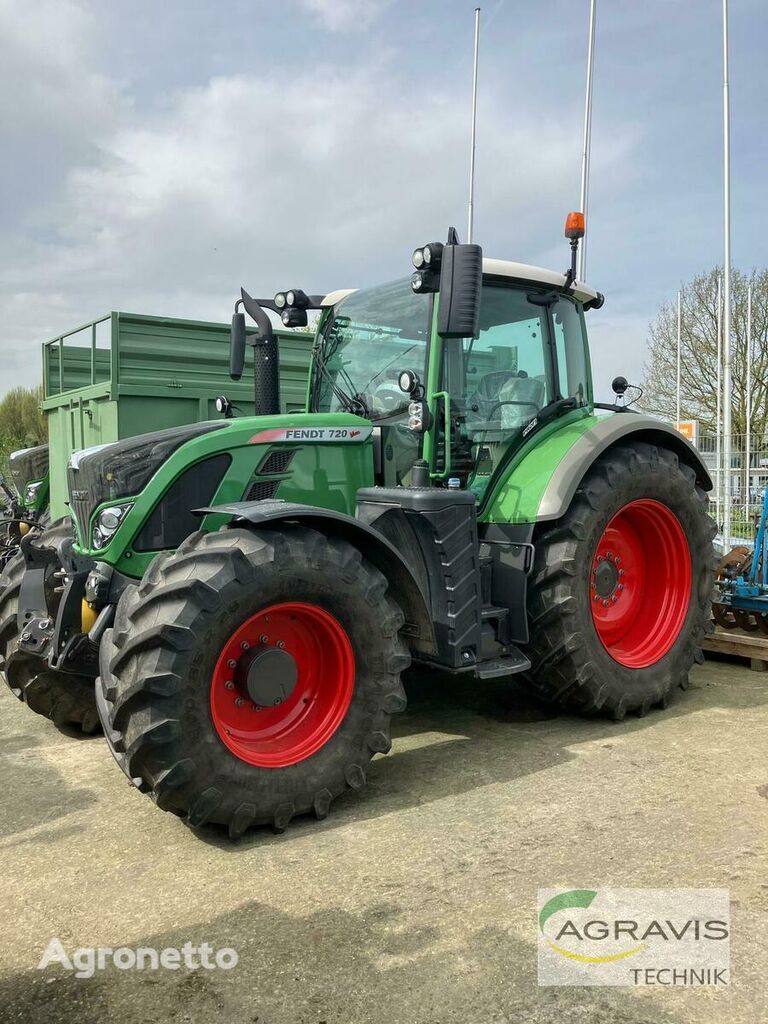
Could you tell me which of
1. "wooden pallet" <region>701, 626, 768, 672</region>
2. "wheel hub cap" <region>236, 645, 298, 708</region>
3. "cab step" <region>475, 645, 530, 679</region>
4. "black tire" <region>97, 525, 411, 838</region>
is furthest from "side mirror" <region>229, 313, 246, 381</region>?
"wooden pallet" <region>701, 626, 768, 672</region>

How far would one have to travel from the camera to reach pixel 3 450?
26719mm

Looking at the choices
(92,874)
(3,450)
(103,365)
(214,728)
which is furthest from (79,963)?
(3,450)

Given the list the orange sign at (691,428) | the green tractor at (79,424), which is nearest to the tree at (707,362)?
the orange sign at (691,428)

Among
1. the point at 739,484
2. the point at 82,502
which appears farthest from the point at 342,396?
the point at 739,484

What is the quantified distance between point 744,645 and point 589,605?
176 centimetres

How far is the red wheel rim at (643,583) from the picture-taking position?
486 centimetres

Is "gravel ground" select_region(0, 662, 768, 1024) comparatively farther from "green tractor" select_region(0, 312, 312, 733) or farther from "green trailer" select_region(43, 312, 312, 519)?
"green trailer" select_region(43, 312, 312, 519)

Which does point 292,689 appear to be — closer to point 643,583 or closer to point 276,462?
point 276,462

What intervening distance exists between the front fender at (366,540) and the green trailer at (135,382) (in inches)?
149

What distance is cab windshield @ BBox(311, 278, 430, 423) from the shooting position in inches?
173

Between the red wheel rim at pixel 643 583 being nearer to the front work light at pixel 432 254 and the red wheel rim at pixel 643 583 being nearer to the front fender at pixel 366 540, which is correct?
the front fender at pixel 366 540

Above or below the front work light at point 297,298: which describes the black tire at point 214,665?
below

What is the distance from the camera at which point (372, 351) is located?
461 cm

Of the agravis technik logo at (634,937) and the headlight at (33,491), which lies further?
the headlight at (33,491)
